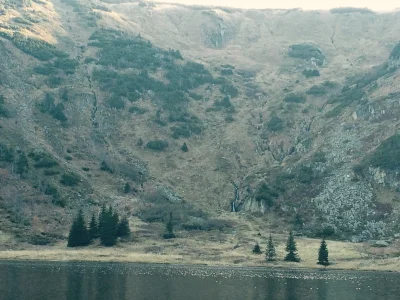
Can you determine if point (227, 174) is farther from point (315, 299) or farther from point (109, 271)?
point (315, 299)

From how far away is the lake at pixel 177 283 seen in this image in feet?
169

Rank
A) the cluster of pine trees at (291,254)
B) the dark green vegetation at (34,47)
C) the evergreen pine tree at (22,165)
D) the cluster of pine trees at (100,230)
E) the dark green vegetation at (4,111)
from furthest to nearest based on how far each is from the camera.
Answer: the dark green vegetation at (34,47) < the dark green vegetation at (4,111) < the evergreen pine tree at (22,165) < the cluster of pine trees at (100,230) < the cluster of pine trees at (291,254)

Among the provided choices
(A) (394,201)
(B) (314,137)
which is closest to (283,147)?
(B) (314,137)

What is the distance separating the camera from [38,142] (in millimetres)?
131250

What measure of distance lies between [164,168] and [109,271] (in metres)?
71.7

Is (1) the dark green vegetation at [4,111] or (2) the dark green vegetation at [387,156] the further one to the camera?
(1) the dark green vegetation at [4,111]

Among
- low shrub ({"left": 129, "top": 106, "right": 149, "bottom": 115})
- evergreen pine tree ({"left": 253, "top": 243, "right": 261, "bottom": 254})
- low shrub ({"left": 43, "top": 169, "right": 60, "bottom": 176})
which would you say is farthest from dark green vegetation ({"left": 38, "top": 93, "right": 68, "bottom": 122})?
evergreen pine tree ({"left": 253, "top": 243, "right": 261, "bottom": 254})

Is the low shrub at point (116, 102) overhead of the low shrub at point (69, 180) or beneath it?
overhead

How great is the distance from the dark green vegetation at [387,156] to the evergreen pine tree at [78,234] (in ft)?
228

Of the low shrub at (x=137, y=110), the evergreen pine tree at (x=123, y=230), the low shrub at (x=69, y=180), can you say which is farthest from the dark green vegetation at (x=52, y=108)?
the evergreen pine tree at (x=123, y=230)

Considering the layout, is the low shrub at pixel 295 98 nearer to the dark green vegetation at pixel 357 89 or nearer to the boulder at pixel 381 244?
the dark green vegetation at pixel 357 89

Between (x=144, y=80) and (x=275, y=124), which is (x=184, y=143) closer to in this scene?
(x=275, y=124)

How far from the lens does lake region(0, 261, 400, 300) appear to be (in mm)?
51500

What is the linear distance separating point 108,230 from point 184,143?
58446mm
